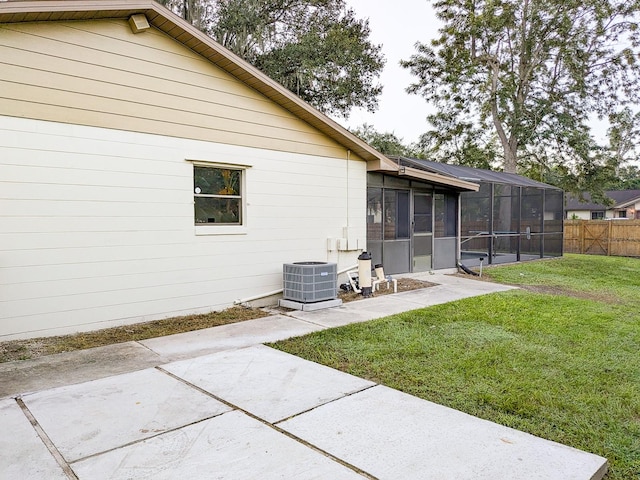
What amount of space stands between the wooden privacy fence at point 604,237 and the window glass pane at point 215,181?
1705cm

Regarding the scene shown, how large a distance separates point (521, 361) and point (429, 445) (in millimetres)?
2024

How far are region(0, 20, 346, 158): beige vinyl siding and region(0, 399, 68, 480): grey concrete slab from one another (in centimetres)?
328

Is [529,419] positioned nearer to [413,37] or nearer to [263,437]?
[263,437]

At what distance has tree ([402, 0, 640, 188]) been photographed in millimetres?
18875

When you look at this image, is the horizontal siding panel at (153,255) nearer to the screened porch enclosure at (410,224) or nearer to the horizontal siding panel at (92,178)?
the horizontal siding panel at (92,178)

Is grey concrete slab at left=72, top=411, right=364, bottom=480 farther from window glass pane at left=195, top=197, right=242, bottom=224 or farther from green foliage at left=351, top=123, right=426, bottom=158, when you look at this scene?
green foliage at left=351, top=123, right=426, bottom=158

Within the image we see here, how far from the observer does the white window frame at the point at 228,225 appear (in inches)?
238

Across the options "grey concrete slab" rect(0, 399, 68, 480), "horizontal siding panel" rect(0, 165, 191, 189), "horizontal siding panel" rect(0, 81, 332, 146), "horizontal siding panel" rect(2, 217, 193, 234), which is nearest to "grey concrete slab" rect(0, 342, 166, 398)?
"grey concrete slab" rect(0, 399, 68, 480)

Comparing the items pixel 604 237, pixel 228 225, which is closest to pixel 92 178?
pixel 228 225

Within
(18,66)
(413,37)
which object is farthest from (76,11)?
(413,37)

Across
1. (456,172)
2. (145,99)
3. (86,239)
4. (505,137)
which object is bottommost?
(86,239)

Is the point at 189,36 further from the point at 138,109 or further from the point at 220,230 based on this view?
the point at 220,230

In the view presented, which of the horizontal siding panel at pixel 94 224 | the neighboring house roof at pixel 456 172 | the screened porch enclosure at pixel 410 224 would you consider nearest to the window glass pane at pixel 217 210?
the horizontal siding panel at pixel 94 224

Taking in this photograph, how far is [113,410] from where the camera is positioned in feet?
9.80
